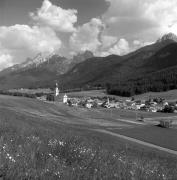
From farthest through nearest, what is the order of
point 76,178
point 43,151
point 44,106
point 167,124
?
1. point 44,106
2. point 167,124
3. point 43,151
4. point 76,178

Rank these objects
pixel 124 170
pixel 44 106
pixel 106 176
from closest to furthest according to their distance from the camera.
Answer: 1. pixel 106 176
2. pixel 124 170
3. pixel 44 106

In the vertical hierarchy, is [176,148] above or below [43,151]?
below

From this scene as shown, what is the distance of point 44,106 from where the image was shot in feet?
265

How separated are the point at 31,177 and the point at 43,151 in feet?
9.58

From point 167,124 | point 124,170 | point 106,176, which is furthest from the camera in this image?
point 167,124

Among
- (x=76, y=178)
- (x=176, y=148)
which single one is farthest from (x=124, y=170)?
(x=176, y=148)

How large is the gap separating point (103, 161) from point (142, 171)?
1.18 metres

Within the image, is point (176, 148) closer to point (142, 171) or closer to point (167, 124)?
point (142, 171)

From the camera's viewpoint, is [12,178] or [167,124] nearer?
[12,178]

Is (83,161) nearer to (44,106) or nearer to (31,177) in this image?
(31,177)

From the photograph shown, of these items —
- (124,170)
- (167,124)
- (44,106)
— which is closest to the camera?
(124,170)

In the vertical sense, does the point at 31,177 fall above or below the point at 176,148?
above

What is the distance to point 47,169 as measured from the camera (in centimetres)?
716

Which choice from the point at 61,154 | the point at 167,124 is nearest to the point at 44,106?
the point at 167,124
